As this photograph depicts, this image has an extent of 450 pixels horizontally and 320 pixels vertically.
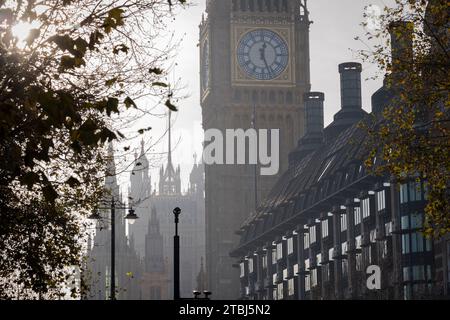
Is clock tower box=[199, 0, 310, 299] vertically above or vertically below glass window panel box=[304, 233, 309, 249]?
above

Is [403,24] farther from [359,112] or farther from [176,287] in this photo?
[359,112]

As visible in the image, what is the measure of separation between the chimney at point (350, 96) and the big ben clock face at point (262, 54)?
1184 inches

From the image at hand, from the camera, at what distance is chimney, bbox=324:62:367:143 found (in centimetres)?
12588

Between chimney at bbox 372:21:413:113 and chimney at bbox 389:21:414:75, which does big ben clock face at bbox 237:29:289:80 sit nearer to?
chimney at bbox 372:21:413:113

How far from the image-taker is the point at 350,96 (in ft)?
419

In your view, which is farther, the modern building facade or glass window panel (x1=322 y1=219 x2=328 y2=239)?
glass window panel (x1=322 y1=219 x2=328 y2=239)

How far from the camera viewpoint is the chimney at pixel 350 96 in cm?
12588

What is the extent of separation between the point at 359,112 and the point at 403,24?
97860 millimetres

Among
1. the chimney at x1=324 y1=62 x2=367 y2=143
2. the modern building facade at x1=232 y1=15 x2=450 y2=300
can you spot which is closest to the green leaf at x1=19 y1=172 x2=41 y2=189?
the modern building facade at x1=232 y1=15 x2=450 y2=300

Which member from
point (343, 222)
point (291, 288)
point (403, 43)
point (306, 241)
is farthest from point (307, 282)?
point (403, 43)

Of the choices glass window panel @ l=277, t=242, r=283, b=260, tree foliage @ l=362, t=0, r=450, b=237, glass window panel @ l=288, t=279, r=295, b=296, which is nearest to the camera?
tree foliage @ l=362, t=0, r=450, b=237

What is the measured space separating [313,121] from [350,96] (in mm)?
16049

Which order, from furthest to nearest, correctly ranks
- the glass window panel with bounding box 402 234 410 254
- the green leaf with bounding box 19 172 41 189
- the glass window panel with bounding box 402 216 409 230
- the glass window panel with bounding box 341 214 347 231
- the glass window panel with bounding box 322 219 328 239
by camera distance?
the glass window panel with bounding box 322 219 328 239, the glass window panel with bounding box 341 214 347 231, the glass window panel with bounding box 402 234 410 254, the glass window panel with bounding box 402 216 409 230, the green leaf with bounding box 19 172 41 189

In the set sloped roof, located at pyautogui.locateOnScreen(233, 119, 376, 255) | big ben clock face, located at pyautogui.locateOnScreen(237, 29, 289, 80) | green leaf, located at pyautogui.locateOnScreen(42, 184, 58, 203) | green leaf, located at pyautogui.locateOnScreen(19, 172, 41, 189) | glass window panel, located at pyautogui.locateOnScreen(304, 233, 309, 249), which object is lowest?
green leaf, located at pyautogui.locateOnScreen(42, 184, 58, 203)
